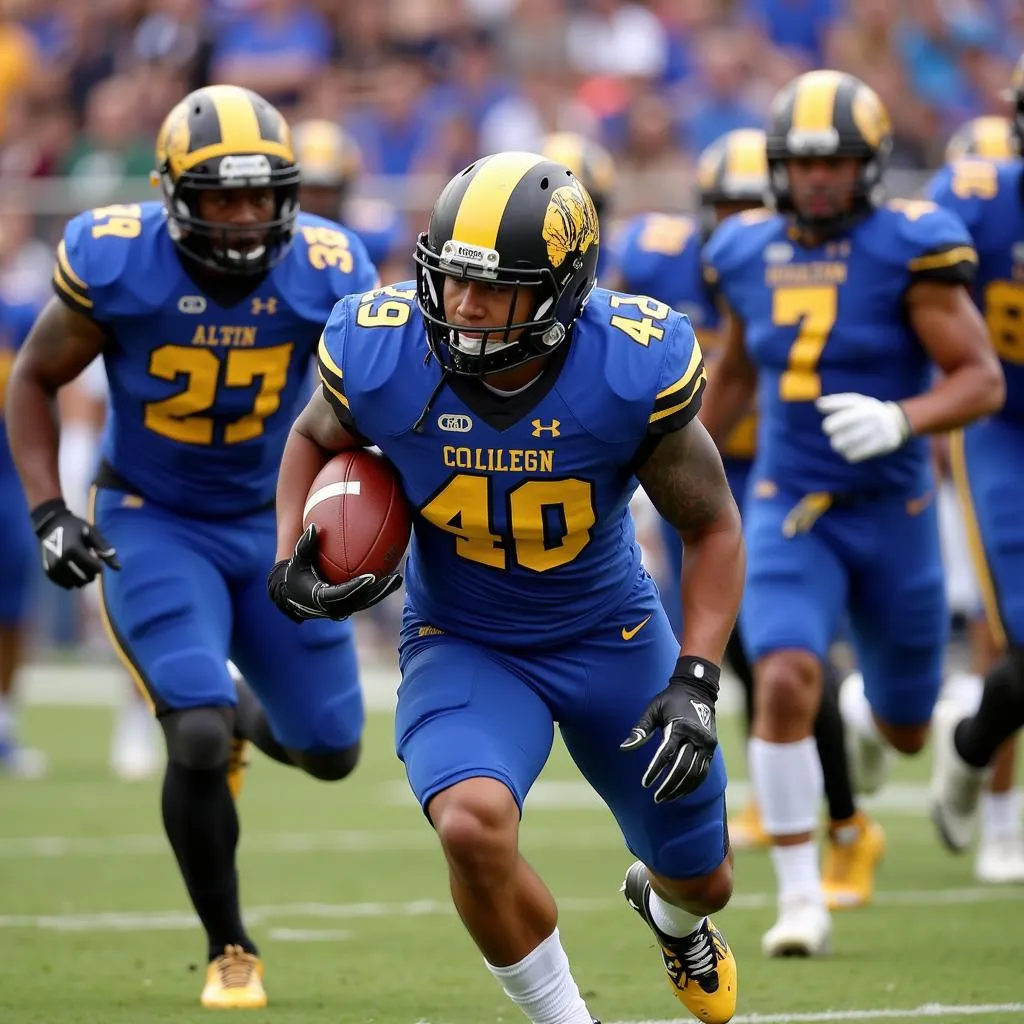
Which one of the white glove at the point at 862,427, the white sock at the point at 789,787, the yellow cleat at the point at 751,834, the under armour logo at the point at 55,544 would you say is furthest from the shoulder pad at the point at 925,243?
the yellow cleat at the point at 751,834

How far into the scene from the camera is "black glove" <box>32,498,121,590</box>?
198 inches

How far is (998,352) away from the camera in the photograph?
20.6 feet

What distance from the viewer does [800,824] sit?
563 cm

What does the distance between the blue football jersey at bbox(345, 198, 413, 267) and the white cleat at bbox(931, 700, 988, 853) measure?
104 inches

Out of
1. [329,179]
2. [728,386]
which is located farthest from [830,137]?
[329,179]

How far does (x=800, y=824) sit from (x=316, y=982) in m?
1.32

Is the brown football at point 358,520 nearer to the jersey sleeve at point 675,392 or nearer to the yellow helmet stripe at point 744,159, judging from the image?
the jersey sleeve at point 675,392

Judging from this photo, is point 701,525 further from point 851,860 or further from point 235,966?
point 851,860

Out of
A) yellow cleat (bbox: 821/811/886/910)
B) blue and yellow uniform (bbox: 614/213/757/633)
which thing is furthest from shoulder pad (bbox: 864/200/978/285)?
blue and yellow uniform (bbox: 614/213/757/633)

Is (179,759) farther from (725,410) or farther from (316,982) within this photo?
(725,410)

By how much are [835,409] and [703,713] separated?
183 cm

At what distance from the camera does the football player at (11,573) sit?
31.0 feet

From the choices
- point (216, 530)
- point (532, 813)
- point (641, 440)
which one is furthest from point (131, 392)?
point (532, 813)

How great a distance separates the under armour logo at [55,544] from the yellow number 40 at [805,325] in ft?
6.79
